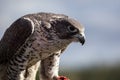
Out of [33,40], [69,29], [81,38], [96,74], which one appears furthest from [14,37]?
[96,74]

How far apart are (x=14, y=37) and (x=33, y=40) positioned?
0.58 metres

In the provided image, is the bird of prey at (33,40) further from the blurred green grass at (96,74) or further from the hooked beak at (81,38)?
the blurred green grass at (96,74)

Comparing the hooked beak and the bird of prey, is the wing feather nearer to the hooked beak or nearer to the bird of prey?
the bird of prey

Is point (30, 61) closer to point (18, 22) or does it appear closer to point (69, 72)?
point (18, 22)

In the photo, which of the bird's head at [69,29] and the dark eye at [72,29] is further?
the dark eye at [72,29]

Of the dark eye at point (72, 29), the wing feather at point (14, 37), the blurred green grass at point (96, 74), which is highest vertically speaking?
the dark eye at point (72, 29)

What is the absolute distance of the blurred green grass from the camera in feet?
103

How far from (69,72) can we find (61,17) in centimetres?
1144

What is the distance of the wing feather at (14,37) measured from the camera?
19.8m

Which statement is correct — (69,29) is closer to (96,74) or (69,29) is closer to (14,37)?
(14,37)

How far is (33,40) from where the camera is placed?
1966 centimetres

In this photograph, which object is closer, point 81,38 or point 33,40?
point 81,38

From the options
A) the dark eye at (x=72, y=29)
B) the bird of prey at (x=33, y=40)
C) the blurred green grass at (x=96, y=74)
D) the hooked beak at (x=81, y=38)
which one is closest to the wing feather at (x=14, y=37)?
the bird of prey at (x=33, y=40)

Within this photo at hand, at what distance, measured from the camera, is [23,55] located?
65.0 ft
